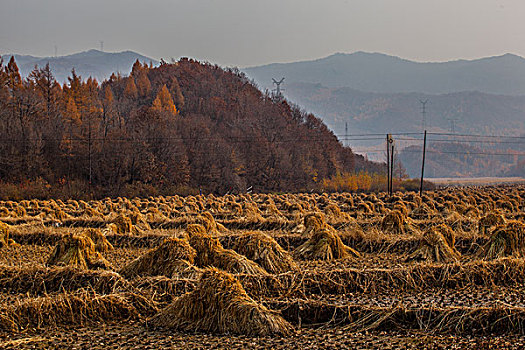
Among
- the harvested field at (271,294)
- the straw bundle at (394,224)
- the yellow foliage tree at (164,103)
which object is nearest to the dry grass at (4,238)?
the harvested field at (271,294)

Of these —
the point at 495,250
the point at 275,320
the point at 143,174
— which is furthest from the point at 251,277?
the point at 143,174

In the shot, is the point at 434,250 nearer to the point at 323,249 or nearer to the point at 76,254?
the point at 323,249

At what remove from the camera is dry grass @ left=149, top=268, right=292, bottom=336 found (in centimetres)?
772

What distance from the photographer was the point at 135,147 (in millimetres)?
57000

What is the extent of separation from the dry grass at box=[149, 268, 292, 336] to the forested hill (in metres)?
43.8

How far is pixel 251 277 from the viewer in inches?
387

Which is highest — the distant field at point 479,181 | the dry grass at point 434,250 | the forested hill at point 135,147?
the forested hill at point 135,147

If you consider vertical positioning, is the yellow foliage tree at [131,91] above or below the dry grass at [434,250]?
above

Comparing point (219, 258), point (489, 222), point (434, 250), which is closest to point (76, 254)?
point (219, 258)

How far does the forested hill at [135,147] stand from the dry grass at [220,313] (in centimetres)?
4380

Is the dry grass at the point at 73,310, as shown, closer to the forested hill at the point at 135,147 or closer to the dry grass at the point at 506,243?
the dry grass at the point at 506,243

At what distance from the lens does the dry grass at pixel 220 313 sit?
7.72 meters

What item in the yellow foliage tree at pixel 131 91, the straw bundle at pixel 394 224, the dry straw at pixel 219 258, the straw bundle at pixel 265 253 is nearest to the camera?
the dry straw at pixel 219 258

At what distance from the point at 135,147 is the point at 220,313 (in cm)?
5081
